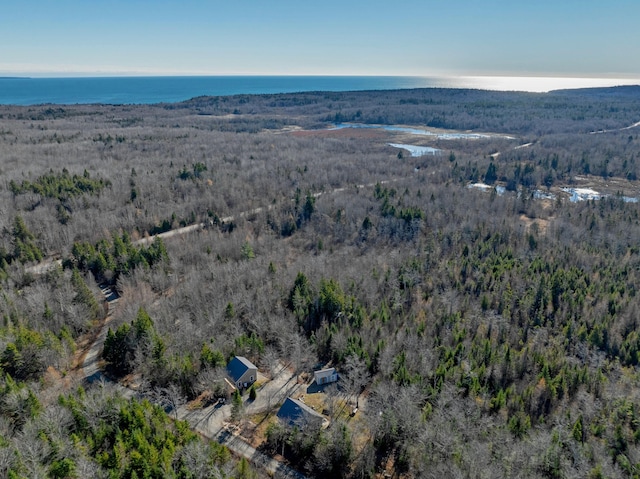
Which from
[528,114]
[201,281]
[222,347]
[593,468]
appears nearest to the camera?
[593,468]

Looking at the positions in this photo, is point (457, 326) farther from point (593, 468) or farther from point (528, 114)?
point (528, 114)

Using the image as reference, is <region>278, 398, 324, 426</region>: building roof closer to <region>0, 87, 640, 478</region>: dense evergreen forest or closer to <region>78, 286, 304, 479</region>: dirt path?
<region>0, 87, 640, 478</region>: dense evergreen forest

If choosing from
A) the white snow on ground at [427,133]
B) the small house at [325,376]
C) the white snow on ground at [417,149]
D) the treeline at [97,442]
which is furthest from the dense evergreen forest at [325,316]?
the white snow on ground at [427,133]

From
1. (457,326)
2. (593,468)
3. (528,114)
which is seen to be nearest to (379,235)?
(457,326)

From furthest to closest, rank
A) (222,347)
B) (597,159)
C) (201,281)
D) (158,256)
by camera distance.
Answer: (597,159) → (158,256) → (201,281) → (222,347)

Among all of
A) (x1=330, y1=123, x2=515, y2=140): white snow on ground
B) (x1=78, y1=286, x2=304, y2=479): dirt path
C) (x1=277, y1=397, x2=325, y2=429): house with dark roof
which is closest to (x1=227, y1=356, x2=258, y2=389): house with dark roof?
(x1=78, y1=286, x2=304, y2=479): dirt path

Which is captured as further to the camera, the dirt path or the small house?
the small house

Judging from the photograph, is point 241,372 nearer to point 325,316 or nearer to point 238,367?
point 238,367
